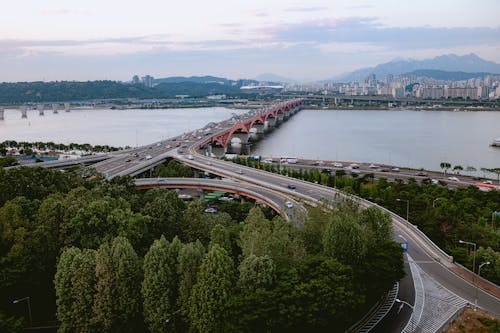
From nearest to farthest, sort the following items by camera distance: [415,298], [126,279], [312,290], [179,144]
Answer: [312,290], [126,279], [415,298], [179,144]

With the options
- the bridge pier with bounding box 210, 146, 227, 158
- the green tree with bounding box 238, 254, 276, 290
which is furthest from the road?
the bridge pier with bounding box 210, 146, 227, 158

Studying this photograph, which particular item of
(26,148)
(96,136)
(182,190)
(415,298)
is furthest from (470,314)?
(96,136)

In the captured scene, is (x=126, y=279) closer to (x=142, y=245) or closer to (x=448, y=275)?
(x=142, y=245)

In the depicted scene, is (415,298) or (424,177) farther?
(424,177)

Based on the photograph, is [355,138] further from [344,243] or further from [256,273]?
[256,273]

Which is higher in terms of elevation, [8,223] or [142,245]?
[8,223]

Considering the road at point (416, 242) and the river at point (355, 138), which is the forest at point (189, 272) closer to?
the road at point (416, 242)

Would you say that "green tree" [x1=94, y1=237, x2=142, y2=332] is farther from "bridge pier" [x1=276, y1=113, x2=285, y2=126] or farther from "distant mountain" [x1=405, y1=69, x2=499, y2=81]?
"distant mountain" [x1=405, y1=69, x2=499, y2=81]

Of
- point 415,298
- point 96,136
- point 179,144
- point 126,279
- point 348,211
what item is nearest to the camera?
point 126,279
